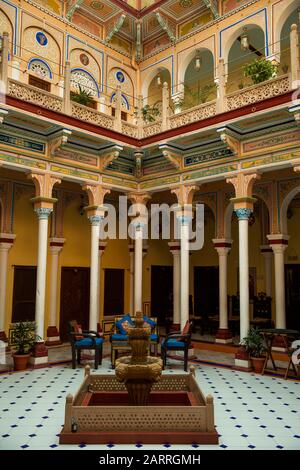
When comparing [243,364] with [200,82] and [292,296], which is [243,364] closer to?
[292,296]

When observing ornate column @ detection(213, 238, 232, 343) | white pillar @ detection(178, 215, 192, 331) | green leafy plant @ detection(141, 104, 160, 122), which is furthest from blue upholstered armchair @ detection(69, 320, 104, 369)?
green leafy plant @ detection(141, 104, 160, 122)

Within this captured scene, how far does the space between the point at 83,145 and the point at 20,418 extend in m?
5.85

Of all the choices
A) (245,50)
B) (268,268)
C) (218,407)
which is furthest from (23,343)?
(245,50)

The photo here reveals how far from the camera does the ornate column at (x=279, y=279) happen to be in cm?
884

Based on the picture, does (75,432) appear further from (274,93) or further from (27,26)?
(27,26)

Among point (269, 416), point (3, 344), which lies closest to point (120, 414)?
point (269, 416)

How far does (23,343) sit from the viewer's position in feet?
24.8

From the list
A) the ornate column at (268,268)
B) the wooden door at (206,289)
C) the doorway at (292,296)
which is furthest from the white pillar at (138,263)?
the doorway at (292,296)

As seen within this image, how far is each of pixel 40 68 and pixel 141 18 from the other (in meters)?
2.97

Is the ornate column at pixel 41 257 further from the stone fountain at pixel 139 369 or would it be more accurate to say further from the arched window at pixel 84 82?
the stone fountain at pixel 139 369

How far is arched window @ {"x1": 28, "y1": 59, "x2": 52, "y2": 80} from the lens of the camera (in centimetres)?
846

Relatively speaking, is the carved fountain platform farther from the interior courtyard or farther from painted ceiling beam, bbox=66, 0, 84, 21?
painted ceiling beam, bbox=66, 0, 84, 21
